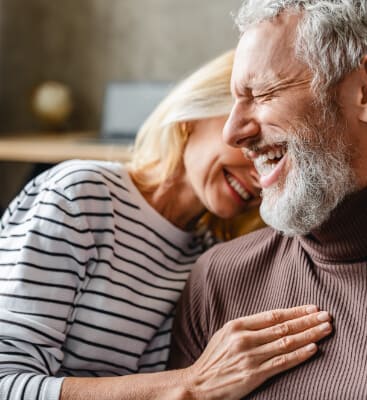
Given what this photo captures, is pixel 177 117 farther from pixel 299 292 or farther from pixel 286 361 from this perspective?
pixel 286 361

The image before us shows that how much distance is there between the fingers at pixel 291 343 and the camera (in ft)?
3.95

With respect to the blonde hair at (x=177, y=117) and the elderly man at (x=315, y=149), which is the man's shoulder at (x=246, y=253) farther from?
the blonde hair at (x=177, y=117)

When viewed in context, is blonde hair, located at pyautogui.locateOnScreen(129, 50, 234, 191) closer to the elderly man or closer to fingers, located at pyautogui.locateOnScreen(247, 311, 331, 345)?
the elderly man

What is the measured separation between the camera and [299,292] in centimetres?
128

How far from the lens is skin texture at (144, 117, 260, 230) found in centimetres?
149

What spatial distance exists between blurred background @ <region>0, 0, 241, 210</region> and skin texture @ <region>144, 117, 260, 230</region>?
1.75 metres

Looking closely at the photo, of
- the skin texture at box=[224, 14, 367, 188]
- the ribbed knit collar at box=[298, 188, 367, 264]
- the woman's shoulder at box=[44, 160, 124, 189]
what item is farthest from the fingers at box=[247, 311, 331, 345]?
the woman's shoulder at box=[44, 160, 124, 189]

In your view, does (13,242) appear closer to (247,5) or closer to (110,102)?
(247,5)

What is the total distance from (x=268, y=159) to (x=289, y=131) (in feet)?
0.28

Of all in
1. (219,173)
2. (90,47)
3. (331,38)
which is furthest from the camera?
(90,47)

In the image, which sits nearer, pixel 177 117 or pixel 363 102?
pixel 363 102

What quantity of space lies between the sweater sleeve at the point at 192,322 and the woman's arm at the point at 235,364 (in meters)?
0.13

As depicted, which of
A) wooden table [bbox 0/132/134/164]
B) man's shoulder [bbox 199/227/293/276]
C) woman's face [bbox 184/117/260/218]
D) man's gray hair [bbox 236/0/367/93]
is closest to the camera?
man's gray hair [bbox 236/0/367/93]

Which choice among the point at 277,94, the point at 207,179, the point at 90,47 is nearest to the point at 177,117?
the point at 207,179
